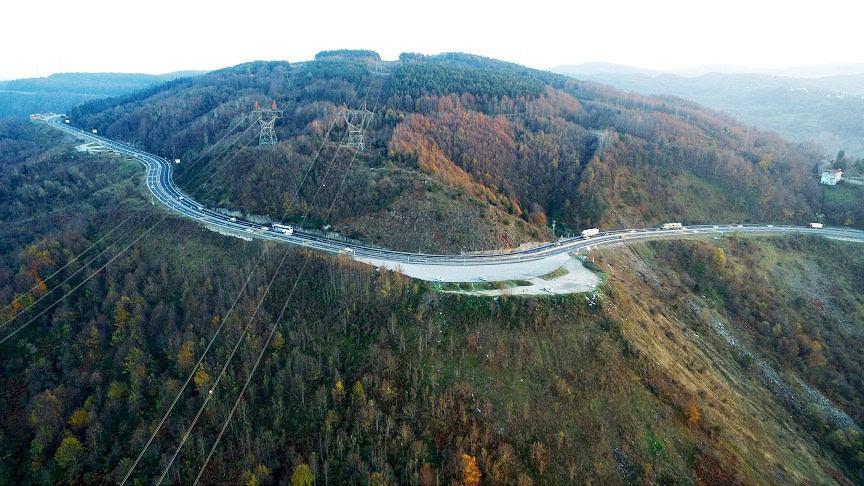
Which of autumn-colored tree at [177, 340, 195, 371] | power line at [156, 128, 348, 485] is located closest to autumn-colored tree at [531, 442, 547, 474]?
power line at [156, 128, 348, 485]

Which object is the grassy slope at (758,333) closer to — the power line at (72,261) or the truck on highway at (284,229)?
the truck on highway at (284,229)

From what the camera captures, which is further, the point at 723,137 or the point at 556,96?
the point at 556,96

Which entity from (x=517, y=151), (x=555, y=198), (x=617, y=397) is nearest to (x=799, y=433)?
(x=617, y=397)

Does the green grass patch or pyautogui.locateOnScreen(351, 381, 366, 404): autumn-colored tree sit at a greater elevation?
the green grass patch

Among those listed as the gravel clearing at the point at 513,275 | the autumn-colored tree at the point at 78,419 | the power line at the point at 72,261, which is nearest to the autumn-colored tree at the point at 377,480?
the gravel clearing at the point at 513,275

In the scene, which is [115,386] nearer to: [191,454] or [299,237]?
[191,454]

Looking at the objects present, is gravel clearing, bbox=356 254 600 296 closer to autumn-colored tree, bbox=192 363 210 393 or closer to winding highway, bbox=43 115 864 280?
winding highway, bbox=43 115 864 280

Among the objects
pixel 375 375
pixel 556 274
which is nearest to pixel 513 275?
pixel 556 274

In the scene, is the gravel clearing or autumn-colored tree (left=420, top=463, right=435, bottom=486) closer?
autumn-colored tree (left=420, top=463, right=435, bottom=486)
